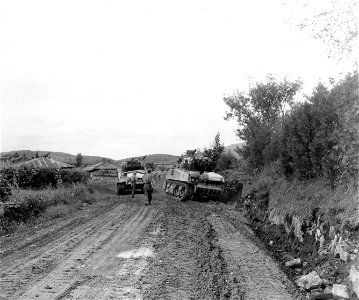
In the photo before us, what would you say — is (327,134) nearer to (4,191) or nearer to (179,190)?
(4,191)

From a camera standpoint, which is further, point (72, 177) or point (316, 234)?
point (72, 177)

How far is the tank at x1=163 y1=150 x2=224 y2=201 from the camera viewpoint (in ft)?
66.9

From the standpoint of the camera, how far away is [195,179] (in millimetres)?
20438

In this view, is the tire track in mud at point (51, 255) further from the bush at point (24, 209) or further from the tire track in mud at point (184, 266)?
the bush at point (24, 209)

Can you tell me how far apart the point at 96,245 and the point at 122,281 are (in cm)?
289

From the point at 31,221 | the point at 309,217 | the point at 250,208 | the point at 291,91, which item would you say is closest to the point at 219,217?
the point at 250,208

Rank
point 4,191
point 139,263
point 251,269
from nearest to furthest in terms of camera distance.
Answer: point 251,269, point 139,263, point 4,191

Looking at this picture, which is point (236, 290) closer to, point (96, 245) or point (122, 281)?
point (122, 281)

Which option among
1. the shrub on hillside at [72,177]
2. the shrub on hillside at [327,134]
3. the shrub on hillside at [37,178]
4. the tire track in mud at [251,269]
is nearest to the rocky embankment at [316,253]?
the tire track in mud at [251,269]

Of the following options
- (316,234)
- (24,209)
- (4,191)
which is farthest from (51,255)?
(4,191)

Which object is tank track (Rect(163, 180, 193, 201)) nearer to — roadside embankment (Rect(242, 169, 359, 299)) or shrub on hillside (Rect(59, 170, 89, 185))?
shrub on hillside (Rect(59, 170, 89, 185))

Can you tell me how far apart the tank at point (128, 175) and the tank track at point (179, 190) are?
1845mm

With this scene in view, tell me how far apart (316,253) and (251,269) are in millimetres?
1334

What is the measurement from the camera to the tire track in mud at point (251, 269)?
607 cm
